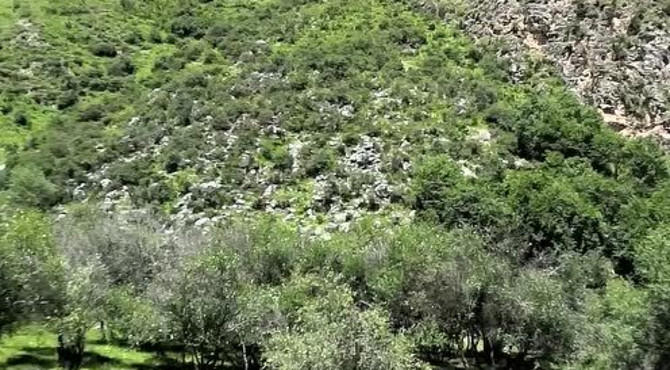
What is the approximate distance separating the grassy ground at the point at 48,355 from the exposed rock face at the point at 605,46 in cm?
5669

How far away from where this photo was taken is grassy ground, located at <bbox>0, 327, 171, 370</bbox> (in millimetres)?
Result: 48447

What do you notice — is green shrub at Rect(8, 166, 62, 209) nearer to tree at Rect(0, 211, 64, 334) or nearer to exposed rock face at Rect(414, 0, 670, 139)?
tree at Rect(0, 211, 64, 334)

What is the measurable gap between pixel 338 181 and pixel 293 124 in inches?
393

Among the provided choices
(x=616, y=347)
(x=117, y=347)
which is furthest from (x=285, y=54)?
(x=616, y=347)

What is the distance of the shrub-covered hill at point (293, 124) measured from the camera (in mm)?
78562

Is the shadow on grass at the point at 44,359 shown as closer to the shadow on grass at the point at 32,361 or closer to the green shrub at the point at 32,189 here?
the shadow on grass at the point at 32,361

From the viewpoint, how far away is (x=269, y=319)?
1918 inches

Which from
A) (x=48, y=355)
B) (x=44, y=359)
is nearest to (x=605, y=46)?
(x=48, y=355)

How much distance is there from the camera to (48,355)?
51875mm

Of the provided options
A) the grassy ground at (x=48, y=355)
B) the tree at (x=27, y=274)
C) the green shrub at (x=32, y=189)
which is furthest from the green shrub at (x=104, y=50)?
the tree at (x=27, y=274)

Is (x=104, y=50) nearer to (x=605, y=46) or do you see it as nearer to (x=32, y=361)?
(x=32, y=361)

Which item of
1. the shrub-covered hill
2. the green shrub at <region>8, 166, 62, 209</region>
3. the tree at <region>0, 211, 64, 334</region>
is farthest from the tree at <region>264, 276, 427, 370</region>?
the green shrub at <region>8, 166, 62, 209</region>

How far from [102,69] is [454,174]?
4540 cm

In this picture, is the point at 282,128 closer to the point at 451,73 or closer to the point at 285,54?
the point at 285,54
